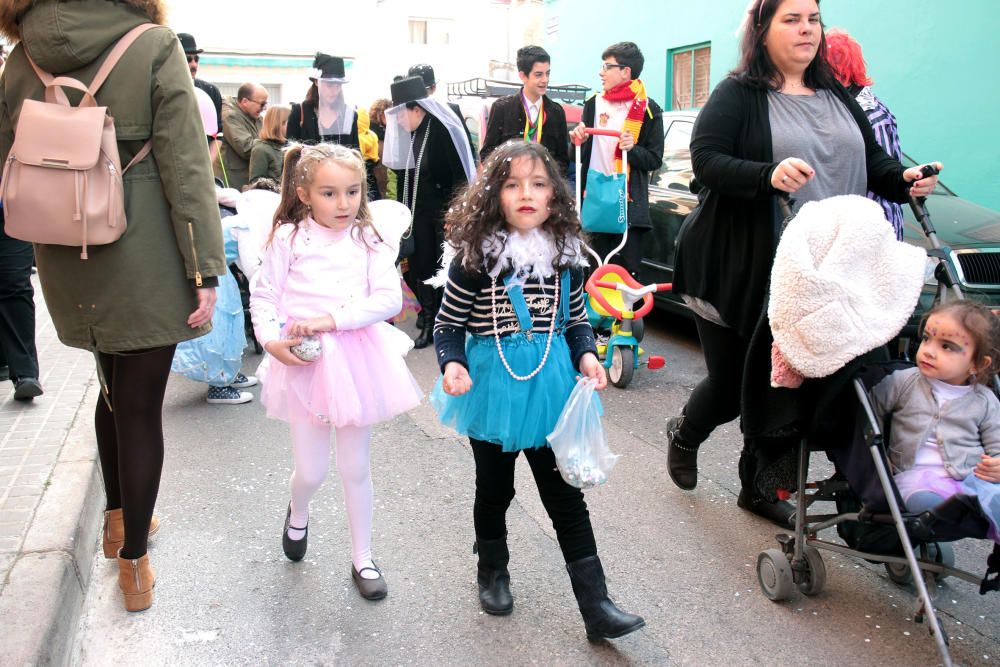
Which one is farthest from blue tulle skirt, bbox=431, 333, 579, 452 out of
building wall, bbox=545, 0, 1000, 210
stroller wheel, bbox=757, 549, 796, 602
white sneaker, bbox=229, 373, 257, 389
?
building wall, bbox=545, 0, 1000, 210

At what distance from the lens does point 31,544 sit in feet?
11.1

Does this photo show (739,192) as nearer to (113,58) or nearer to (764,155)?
(764,155)

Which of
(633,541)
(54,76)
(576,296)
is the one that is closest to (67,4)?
(54,76)

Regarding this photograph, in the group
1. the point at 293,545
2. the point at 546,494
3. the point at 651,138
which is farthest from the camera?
the point at 651,138

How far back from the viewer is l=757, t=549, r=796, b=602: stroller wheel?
317cm

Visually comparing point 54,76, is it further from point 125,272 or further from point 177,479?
point 177,479

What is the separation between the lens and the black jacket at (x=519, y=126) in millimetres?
7223

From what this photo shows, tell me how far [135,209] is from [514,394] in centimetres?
135

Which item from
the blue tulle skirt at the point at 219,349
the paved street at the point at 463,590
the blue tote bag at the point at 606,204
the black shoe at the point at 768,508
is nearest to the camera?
the paved street at the point at 463,590

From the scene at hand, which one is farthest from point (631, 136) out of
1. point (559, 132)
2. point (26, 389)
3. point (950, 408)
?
point (26, 389)

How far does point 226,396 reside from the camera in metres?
5.88

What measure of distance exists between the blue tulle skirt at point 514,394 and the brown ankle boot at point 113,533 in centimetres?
142

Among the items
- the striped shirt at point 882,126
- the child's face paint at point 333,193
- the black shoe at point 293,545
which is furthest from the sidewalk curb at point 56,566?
the striped shirt at point 882,126

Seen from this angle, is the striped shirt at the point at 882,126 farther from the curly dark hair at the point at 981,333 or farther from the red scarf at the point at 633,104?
the red scarf at the point at 633,104
